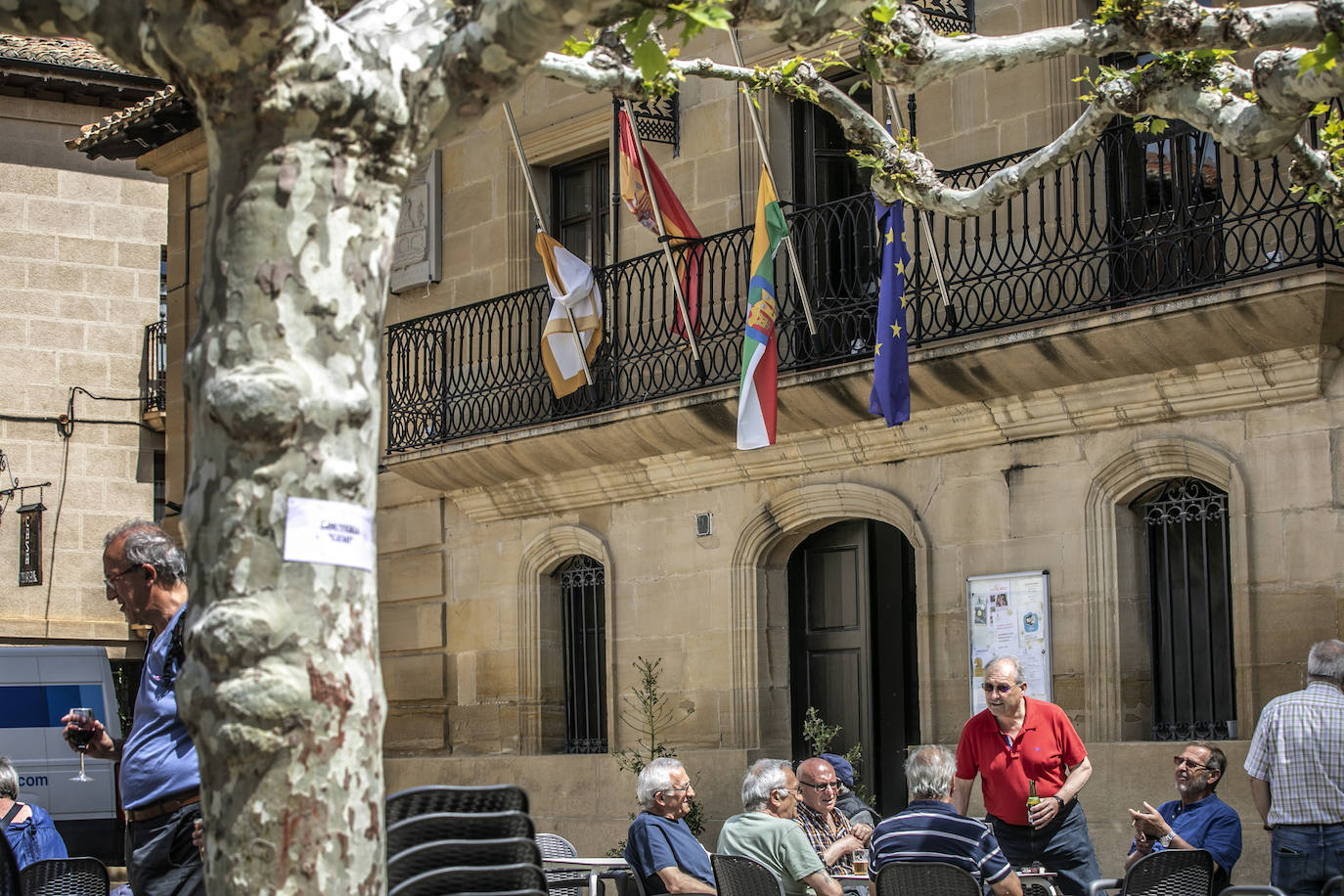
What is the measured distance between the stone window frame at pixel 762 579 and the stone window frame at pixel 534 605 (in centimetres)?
167

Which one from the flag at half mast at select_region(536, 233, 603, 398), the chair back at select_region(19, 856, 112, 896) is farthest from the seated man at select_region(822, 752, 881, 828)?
the flag at half mast at select_region(536, 233, 603, 398)

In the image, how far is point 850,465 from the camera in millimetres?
13617

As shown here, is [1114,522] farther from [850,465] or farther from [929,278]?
[850,465]

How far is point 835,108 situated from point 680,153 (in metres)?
6.91

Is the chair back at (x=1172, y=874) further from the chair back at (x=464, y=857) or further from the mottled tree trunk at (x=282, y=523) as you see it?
the mottled tree trunk at (x=282, y=523)

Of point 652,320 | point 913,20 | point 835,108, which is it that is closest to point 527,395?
point 652,320

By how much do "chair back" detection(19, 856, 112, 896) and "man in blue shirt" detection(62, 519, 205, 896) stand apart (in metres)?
2.04

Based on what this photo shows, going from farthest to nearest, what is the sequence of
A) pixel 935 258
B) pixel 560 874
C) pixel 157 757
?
pixel 935 258 < pixel 560 874 < pixel 157 757

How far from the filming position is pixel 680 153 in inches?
596

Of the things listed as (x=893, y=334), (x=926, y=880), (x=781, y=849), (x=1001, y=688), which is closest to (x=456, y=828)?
(x=926, y=880)

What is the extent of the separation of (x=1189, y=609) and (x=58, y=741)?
32.3 feet

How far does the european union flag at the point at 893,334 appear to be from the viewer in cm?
1184

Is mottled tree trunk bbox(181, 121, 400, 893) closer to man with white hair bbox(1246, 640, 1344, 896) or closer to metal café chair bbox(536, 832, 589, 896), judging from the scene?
metal café chair bbox(536, 832, 589, 896)

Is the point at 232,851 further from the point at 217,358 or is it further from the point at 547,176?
the point at 547,176
